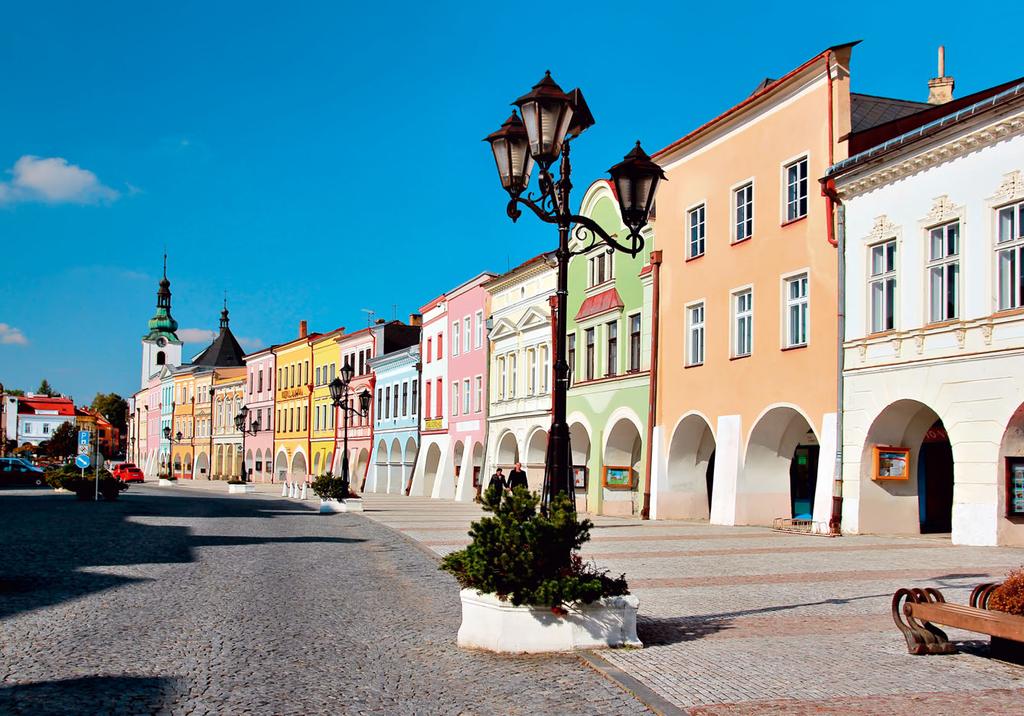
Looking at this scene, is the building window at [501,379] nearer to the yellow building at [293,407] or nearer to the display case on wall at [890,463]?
the display case on wall at [890,463]

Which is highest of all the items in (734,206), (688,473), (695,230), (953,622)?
(734,206)

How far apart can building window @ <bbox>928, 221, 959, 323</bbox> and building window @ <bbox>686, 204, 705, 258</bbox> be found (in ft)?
30.2

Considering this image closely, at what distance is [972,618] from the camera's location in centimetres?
782

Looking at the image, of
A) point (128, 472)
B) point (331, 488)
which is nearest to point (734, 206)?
point (331, 488)

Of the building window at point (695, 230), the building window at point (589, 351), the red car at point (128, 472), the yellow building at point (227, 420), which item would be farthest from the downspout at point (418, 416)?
the yellow building at point (227, 420)

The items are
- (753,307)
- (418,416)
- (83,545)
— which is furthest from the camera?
(418,416)

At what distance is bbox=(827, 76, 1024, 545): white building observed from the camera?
729 inches

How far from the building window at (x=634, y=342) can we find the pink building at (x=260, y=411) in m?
52.3

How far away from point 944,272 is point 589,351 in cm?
1692

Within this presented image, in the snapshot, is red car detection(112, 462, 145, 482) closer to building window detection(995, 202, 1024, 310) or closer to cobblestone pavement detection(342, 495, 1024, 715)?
cobblestone pavement detection(342, 495, 1024, 715)

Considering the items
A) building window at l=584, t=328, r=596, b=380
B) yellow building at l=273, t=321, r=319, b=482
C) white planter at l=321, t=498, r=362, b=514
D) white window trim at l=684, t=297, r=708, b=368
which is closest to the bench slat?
white window trim at l=684, t=297, r=708, b=368

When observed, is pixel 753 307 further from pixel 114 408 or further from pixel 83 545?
pixel 114 408

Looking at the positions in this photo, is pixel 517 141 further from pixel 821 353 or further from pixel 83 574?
pixel 821 353

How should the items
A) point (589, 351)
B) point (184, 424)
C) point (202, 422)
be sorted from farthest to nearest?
point (184, 424) < point (202, 422) < point (589, 351)
